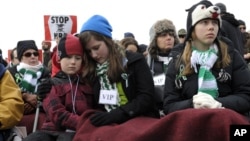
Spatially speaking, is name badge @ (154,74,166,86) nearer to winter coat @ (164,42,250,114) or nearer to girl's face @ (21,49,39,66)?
winter coat @ (164,42,250,114)

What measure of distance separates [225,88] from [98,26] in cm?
132

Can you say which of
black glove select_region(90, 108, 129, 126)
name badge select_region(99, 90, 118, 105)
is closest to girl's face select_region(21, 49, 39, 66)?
name badge select_region(99, 90, 118, 105)

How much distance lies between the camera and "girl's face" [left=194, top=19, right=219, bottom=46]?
4191mm

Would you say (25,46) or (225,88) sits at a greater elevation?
(225,88)

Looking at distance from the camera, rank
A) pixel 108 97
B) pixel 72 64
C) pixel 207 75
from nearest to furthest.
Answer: pixel 207 75 → pixel 108 97 → pixel 72 64

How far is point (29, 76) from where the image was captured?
6004 millimetres

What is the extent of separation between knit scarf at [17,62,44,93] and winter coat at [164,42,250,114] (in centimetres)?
219

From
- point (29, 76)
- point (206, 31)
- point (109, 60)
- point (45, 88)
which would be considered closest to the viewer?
point (206, 31)

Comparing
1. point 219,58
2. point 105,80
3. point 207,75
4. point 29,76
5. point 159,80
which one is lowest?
point 29,76

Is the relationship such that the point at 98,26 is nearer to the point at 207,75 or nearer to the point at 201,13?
the point at 201,13

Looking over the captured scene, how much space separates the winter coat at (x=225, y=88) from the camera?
4.00 meters

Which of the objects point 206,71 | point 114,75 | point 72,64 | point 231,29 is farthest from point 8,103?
point 231,29

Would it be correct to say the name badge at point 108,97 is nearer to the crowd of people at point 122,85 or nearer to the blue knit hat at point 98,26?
the crowd of people at point 122,85

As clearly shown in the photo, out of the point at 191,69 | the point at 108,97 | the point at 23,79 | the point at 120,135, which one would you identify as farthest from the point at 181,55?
the point at 23,79
